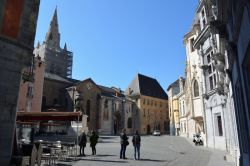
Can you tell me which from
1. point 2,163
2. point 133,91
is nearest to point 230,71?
point 2,163

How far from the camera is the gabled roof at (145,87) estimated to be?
76562 millimetres

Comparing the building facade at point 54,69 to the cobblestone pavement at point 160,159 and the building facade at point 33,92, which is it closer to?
the building facade at point 33,92

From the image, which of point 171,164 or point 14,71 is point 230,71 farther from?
point 14,71

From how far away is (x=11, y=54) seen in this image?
35.5 ft

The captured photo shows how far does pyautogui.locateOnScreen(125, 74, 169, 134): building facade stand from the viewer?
7350 centimetres

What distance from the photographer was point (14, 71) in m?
10.7

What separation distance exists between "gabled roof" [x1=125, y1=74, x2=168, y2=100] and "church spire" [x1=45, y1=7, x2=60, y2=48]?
28.9 metres

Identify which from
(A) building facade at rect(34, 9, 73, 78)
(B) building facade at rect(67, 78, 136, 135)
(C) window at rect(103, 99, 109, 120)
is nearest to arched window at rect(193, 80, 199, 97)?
(B) building facade at rect(67, 78, 136, 135)

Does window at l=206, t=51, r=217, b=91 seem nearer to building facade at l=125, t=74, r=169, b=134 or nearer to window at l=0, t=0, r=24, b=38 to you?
window at l=0, t=0, r=24, b=38

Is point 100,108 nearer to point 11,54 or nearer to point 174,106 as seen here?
point 174,106

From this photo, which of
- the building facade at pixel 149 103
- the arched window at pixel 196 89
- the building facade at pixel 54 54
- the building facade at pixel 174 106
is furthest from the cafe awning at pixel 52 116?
the building facade at pixel 149 103

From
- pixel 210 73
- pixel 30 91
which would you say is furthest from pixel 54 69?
pixel 210 73

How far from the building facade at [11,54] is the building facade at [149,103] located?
61792 mm

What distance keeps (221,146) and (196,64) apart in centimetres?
1004
